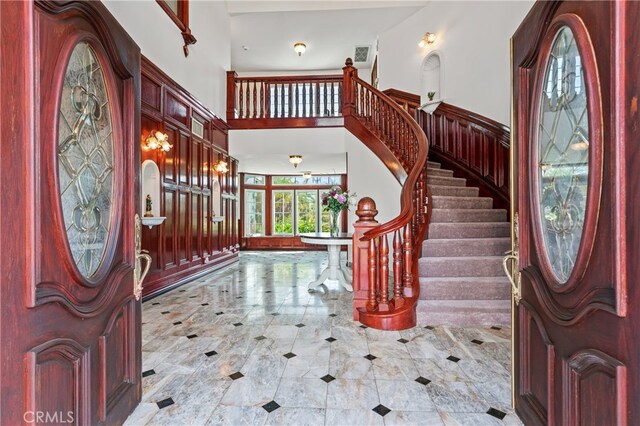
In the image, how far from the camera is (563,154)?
1163 mm

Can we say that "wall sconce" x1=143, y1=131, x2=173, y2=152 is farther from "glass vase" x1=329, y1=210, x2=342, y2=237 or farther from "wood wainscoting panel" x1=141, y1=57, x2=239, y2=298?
"glass vase" x1=329, y1=210, x2=342, y2=237

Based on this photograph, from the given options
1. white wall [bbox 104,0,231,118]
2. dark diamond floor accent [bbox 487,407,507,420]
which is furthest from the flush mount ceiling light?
dark diamond floor accent [bbox 487,407,507,420]

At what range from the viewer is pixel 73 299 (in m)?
1.15

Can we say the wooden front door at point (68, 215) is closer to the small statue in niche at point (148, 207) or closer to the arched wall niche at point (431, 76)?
the small statue in niche at point (148, 207)

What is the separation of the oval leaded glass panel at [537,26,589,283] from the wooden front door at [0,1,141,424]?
5.86ft

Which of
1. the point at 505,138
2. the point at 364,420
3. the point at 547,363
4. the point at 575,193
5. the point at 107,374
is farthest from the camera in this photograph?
the point at 505,138

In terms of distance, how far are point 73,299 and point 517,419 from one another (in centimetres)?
213

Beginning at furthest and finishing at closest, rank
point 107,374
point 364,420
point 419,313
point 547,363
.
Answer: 1. point 419,313
2. point 364,420
3. point 107,374
4. point 547,363

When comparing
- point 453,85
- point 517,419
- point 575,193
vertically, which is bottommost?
point 517,419

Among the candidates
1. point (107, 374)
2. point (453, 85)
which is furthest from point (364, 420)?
point (453, 85)

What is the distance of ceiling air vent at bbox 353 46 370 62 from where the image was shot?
26.5 ft

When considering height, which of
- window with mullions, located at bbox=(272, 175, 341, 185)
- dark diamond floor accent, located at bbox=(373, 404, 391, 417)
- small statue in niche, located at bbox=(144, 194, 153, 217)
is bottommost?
dark diamond floor accent, located at bbox=(373, 404, 391, 417)

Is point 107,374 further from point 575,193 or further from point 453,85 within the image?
point 453,85

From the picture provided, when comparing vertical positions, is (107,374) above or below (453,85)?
below
